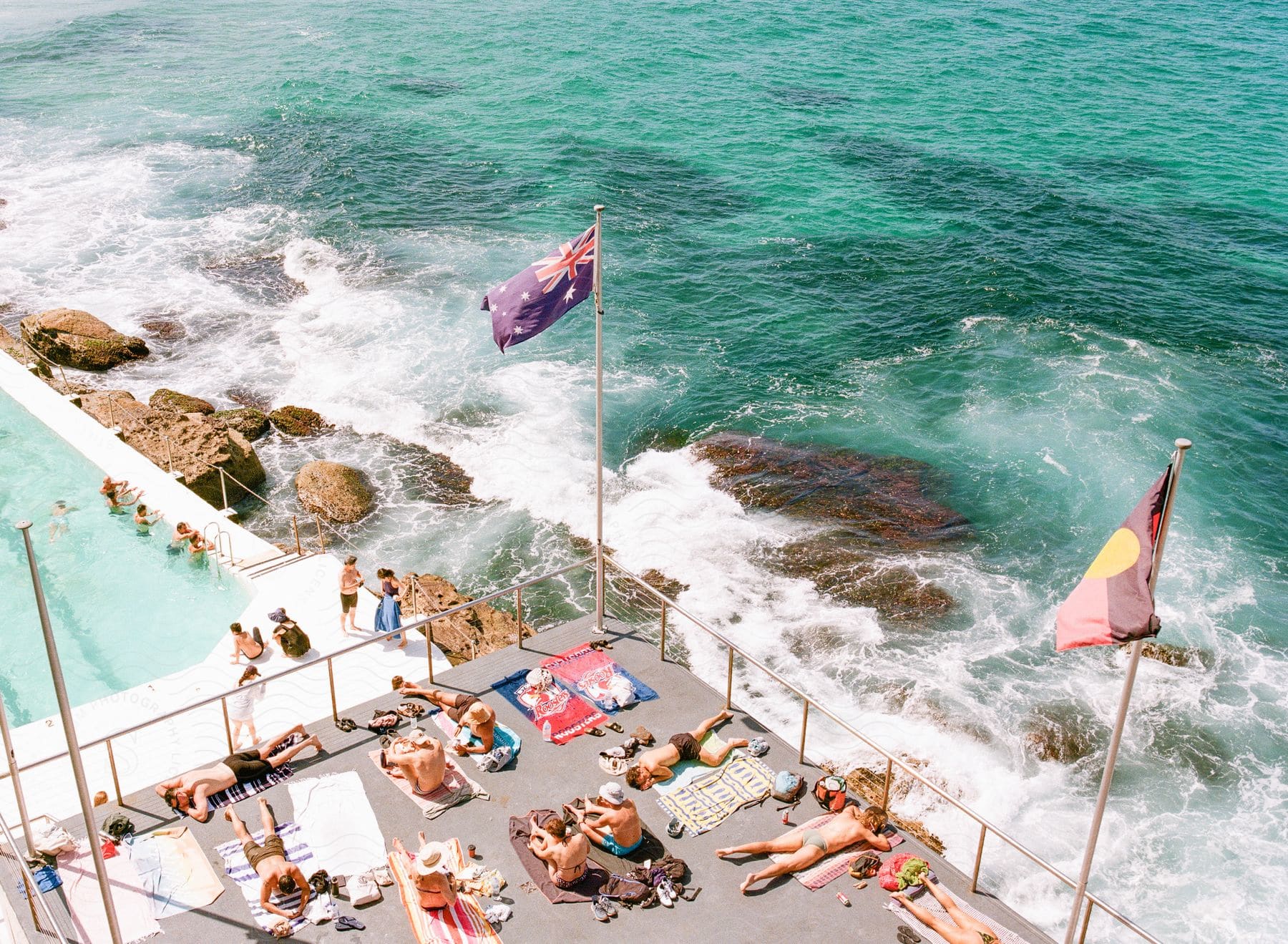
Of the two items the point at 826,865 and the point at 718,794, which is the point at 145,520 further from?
the point at 826,865

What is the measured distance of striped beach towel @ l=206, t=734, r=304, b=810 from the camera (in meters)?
14.1

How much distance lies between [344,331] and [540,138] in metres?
23.6

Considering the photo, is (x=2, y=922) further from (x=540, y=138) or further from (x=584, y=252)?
(x=540, y=138)

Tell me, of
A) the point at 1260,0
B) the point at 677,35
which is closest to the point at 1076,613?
the point at 677,35

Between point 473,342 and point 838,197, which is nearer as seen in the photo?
point 473,342

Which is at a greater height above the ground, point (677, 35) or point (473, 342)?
point (677, 35)

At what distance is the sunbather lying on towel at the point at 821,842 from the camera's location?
13.2 metres

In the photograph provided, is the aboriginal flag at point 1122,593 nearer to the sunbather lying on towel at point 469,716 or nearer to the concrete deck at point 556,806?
the concrete deck at point 556,806

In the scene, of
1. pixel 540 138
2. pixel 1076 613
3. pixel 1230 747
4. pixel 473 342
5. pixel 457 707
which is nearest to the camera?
pixel 1076 613

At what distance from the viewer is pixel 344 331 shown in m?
39.8

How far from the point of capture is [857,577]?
90.3 feet

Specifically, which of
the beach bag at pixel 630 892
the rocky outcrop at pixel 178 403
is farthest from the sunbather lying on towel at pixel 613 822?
the rocky outcrop at pixel 178 403

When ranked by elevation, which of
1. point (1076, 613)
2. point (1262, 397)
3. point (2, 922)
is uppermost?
point (1076, 613)

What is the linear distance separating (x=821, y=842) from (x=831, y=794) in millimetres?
788
